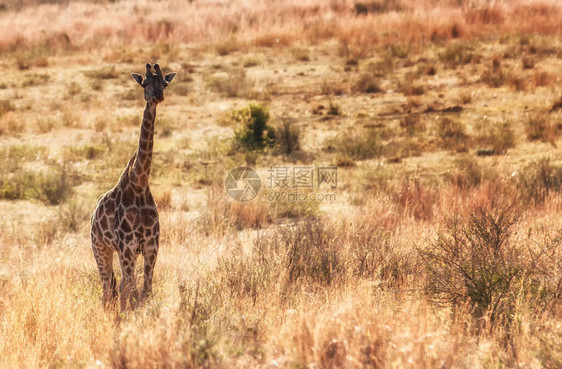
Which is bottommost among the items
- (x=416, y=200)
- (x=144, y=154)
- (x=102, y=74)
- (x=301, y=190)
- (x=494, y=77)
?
(x=301, y=190)

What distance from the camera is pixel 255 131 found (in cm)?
1412

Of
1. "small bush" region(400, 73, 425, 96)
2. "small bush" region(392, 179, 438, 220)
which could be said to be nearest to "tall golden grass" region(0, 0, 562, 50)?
"small bush" region(400, 73, 425, 96)

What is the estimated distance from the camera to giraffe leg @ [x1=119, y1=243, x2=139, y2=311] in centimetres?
568

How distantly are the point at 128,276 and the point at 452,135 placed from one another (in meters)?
9.64

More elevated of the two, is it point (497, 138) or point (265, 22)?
point (265, 22)

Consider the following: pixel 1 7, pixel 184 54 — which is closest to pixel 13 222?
pixel 184 54

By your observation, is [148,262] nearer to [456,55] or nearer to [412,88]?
[412,88]

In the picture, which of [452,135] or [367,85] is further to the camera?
[367,85]

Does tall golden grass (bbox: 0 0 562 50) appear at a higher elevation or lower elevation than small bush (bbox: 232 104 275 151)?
higher

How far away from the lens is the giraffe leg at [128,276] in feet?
18.6

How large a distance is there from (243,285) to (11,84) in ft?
54.5

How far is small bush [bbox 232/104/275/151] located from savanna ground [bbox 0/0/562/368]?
0.04m

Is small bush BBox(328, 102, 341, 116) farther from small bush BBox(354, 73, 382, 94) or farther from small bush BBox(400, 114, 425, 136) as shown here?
small bush BBox(354, 73, 382, 94)

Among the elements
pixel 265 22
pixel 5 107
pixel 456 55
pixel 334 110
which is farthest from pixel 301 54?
pixel 5 107
